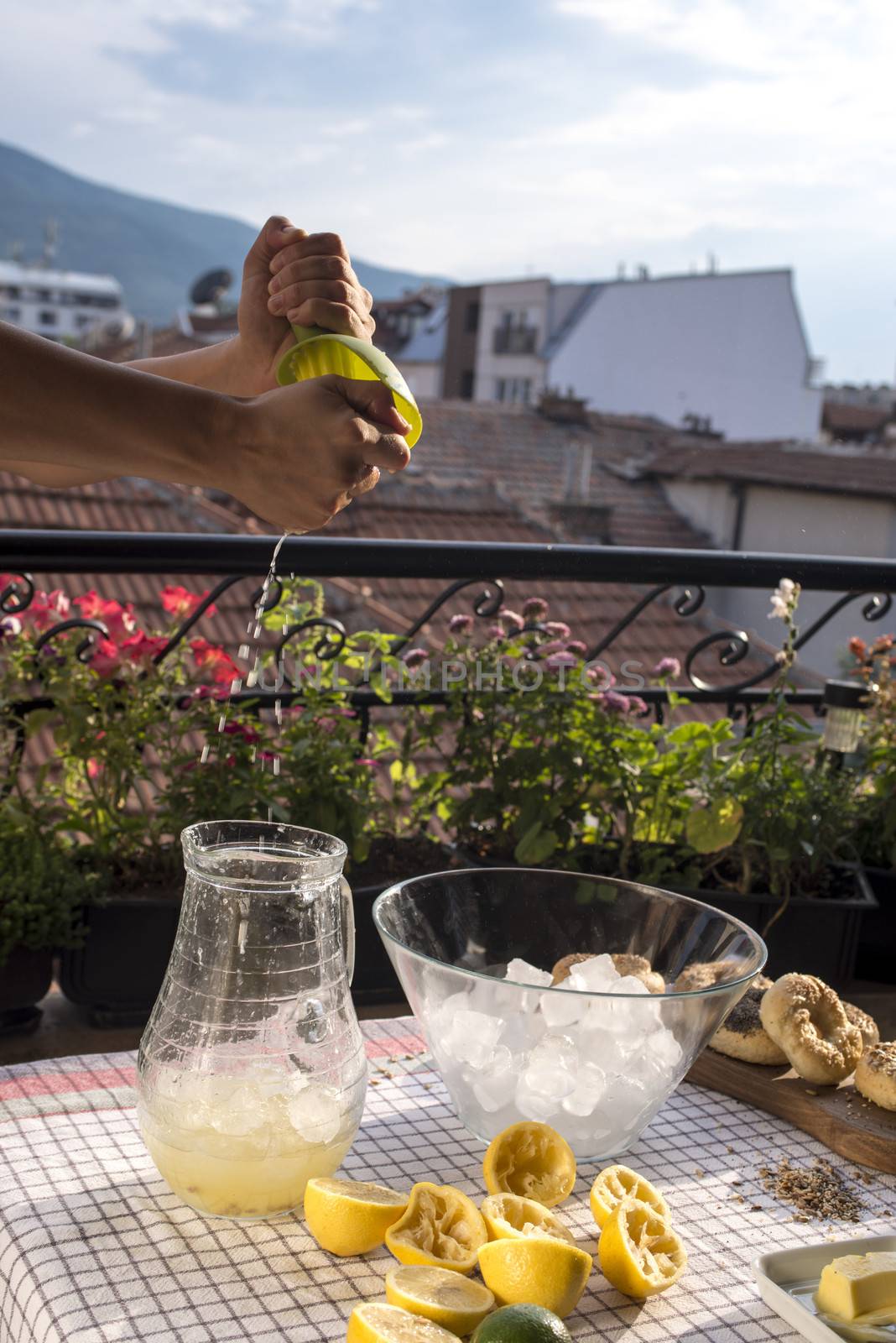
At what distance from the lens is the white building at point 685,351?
77.4 ft

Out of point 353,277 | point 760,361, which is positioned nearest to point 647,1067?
point 353,277

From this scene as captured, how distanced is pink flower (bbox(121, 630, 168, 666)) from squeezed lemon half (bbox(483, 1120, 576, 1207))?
1.40 m

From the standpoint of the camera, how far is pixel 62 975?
191cm

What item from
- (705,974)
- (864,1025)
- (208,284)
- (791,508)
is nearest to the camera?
(705,974)

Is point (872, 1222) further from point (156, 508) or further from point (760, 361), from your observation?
point (760, 361)

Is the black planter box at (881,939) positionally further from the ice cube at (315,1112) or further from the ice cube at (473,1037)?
the ice cube at (315,1112)

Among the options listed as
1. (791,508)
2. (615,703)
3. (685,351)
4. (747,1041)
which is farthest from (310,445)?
(685,351)

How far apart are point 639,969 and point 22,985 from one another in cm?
119

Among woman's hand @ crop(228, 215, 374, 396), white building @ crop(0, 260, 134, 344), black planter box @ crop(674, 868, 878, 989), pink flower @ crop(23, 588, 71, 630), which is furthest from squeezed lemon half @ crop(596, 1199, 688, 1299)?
white building @ crop(0, 260, 134, 344)

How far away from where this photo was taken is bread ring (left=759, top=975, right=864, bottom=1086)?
3.35 feet

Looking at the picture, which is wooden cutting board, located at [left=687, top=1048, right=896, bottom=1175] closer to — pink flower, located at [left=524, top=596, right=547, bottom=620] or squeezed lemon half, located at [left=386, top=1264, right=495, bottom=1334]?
squeezed lemon half, located at [left=386, top=1264, right=495, bottom=1334]

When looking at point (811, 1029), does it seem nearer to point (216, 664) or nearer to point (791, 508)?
point (216, 664)

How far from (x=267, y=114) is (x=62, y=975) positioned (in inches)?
1743

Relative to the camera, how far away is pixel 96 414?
70cm
